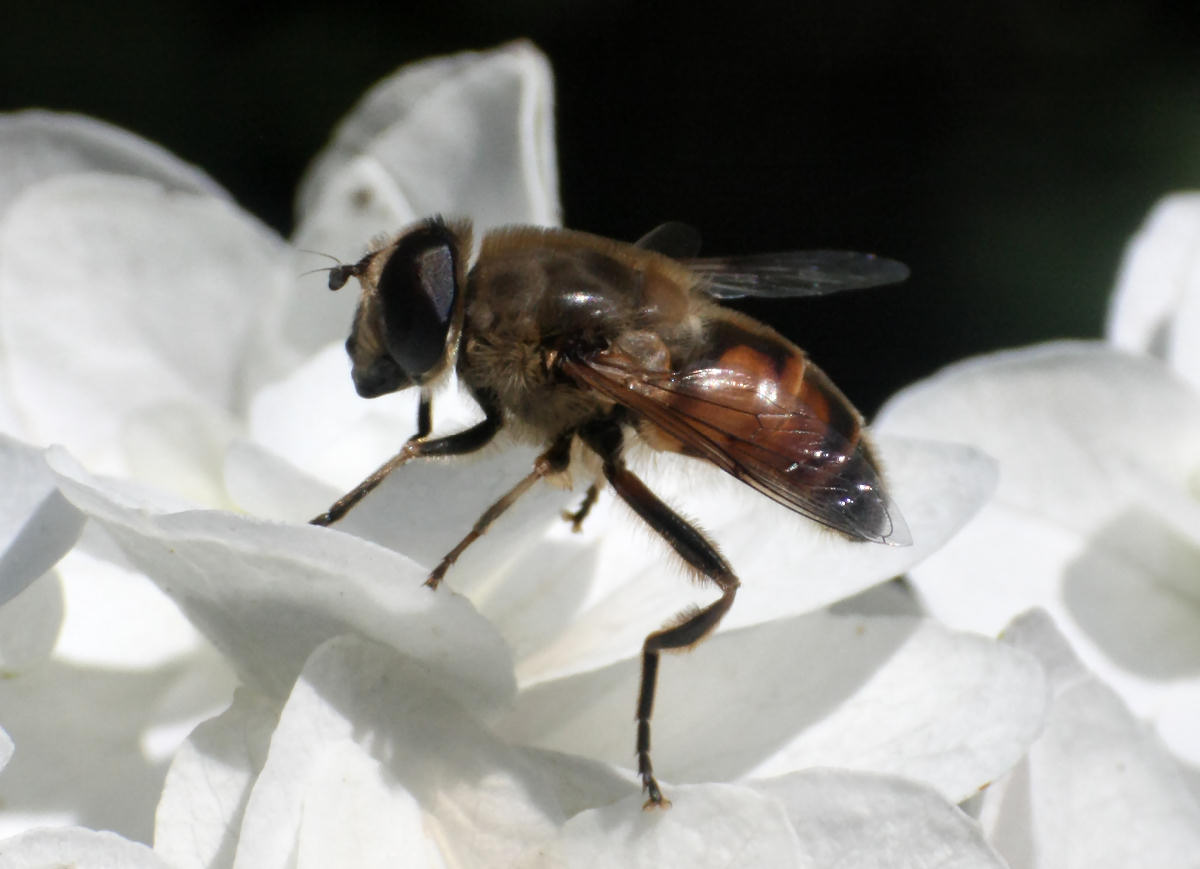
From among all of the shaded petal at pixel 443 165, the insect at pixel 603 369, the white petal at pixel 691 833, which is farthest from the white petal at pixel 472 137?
the white petal at pixel 691 833

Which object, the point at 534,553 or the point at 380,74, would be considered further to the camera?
the point at 380,74

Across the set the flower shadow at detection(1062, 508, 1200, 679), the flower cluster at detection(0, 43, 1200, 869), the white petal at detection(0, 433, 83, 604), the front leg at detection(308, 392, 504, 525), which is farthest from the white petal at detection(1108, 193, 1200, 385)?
the white petal at detection(0, 433, 83, 604)

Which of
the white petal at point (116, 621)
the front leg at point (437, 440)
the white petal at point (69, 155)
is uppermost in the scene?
the white petal at point (69, 155)

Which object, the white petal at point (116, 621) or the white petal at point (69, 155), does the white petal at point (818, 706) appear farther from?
the white petal at point (69, 155)

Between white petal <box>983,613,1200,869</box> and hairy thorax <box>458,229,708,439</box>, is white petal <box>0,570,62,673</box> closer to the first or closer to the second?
hairy thorax <box>458,229,708,439</box>

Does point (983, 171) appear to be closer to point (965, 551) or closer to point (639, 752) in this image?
point (965, 551)

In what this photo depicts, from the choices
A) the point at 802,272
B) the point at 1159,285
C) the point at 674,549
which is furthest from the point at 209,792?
the point at 1159,285

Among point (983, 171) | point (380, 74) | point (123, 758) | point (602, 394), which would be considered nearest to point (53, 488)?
point (123, 758)
